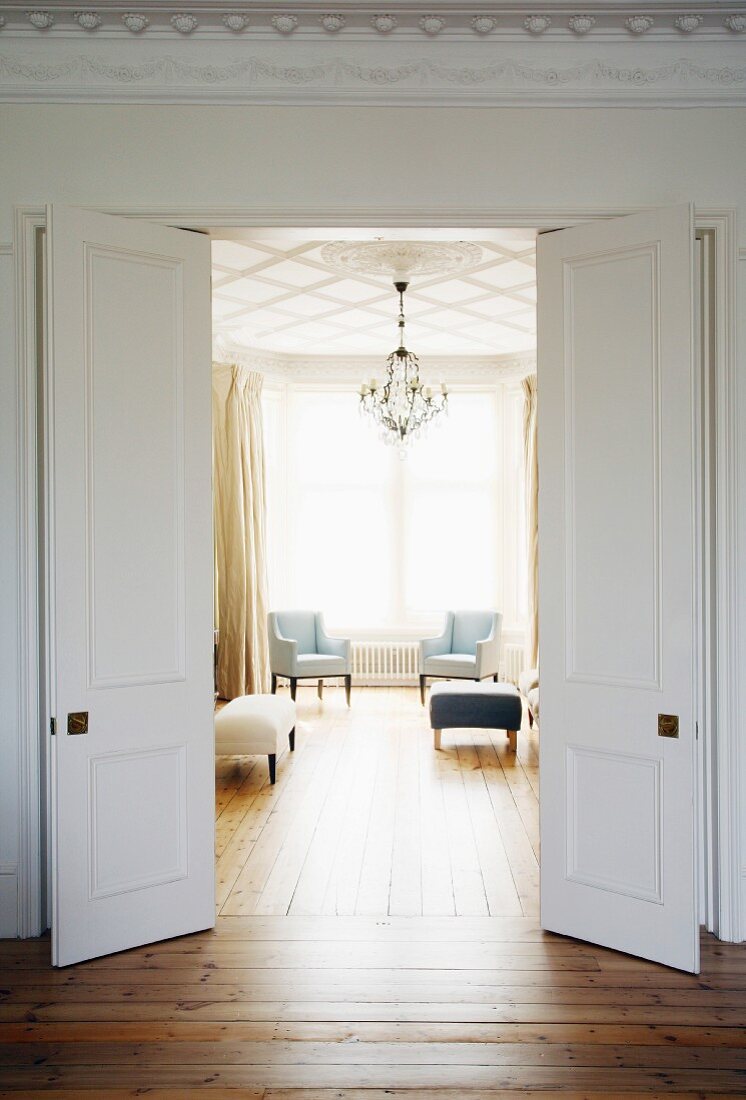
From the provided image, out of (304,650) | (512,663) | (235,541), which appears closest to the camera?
(235,541)

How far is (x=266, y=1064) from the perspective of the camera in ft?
7.84

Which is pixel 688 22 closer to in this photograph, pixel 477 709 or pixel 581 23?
pixel 581 23

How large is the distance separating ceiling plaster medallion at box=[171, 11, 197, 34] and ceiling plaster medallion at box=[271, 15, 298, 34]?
0.98 feet

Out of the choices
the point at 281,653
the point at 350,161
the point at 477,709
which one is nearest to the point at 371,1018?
the point at 350,161

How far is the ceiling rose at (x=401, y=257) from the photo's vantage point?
197 inches

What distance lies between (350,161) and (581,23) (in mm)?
983

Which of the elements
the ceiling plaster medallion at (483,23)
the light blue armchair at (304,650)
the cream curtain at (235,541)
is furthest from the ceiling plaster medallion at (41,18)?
the light blue armchair at (304,650)

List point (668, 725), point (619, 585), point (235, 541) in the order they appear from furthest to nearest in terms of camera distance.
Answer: point (235, 541), point (619, 585), point (668, 725)

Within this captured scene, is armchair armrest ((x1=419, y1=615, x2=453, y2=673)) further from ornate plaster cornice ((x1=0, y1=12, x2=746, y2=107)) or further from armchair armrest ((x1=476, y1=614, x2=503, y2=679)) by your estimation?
ornate plaster cornice ((x1=0, y1=12, x2=746, y2=107))

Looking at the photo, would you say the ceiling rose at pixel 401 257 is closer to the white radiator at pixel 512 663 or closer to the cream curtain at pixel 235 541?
the cream curtain at pixel 235 541

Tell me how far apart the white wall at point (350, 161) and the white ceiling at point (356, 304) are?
155cm

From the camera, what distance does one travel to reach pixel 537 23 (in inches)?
122

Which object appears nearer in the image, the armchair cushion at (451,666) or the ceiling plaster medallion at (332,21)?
the ceiling plaster medallion at (332,21)

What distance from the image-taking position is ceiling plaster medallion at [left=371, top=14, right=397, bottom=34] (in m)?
3.09
